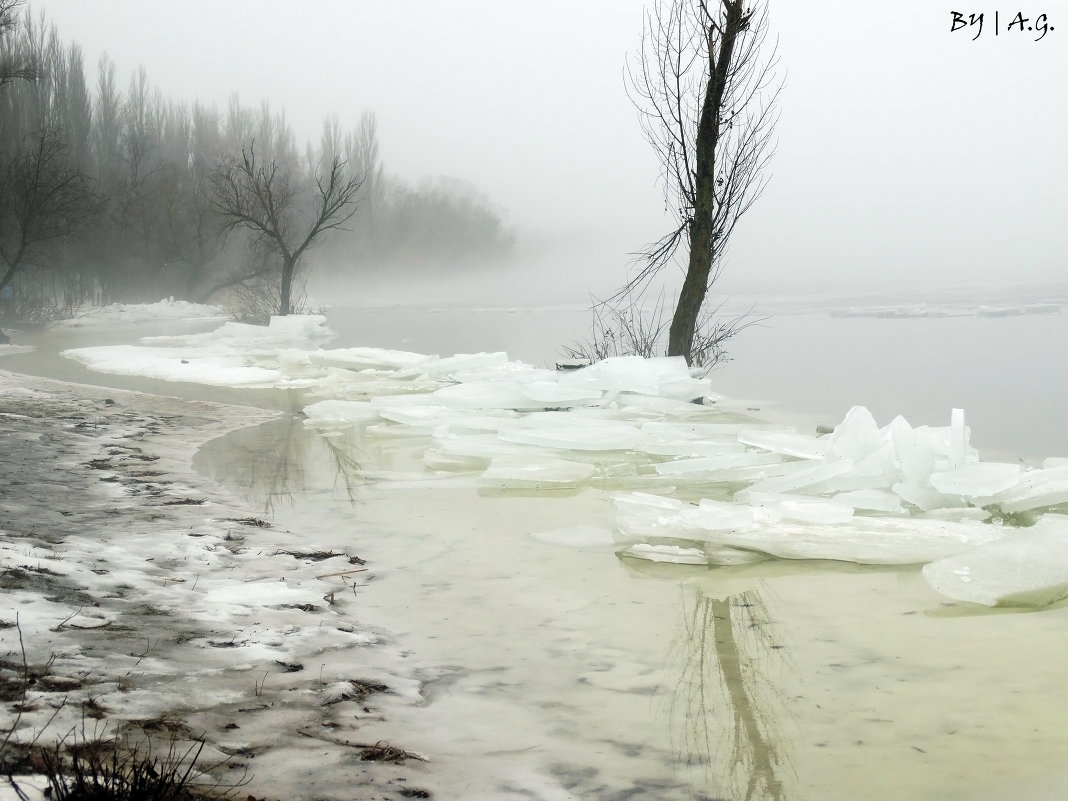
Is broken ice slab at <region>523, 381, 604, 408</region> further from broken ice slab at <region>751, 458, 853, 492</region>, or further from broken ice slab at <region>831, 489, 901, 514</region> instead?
broken ice slab at <region>831, 489, 901, 514</region>

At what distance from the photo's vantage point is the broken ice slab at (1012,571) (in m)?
2.85

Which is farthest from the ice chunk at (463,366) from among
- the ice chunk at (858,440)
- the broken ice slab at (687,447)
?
the ice chunk at (858,440)

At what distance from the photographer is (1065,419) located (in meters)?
7.66

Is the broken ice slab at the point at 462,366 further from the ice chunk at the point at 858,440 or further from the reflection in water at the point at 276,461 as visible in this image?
the ice chunk at the point at 858,440

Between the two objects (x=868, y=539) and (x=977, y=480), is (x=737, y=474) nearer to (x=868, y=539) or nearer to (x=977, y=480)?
(x=977, y=480)

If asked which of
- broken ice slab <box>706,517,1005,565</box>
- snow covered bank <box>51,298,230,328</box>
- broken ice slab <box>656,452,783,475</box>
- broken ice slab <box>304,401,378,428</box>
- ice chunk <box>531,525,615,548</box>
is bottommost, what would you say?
ice chunk <box>531,525,615,548</box>

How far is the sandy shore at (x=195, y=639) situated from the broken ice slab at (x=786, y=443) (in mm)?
2881

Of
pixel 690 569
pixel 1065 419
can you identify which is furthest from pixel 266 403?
pixel 1065 419

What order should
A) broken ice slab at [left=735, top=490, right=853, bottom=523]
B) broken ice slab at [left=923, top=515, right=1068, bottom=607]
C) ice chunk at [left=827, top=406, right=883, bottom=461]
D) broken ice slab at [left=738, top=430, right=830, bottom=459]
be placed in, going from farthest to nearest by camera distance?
broken ice slab at [left=738, top=430, right=830, bottom=459] → ice chunk at [left=827, top=406, right=883, bottom=461] → broken ice slab at [left=735, top=490, right=853, bottom=523] → broken ice slab at [left=923, top=515, right=1068, bottom=607]

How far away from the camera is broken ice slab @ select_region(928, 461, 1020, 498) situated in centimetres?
399

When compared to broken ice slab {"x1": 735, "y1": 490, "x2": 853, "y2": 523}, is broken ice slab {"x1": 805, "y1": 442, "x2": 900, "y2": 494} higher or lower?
higher

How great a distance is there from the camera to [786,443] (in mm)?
5504

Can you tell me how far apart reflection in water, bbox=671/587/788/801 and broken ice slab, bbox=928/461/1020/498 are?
1593mm

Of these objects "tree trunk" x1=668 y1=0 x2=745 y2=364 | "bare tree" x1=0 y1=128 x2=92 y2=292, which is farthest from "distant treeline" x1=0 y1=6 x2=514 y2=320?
"tree trunk" x1=668 y1=0 x2=745 y2=364
